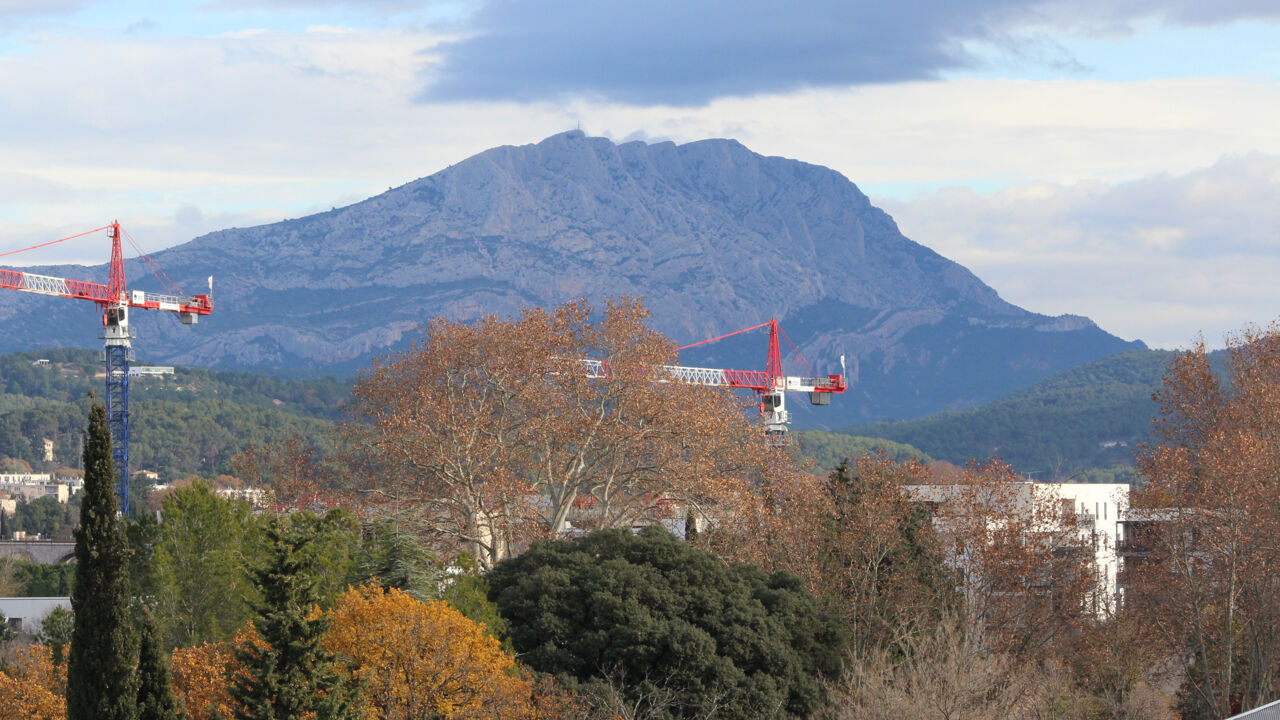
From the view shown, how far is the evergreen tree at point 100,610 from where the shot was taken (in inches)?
1189

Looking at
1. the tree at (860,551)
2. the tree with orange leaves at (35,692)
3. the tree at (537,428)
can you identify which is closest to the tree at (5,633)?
the tree at (537,428)

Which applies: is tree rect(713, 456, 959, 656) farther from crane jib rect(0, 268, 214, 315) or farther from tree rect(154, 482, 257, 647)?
crane jib rect(0, 268, 214, 315)

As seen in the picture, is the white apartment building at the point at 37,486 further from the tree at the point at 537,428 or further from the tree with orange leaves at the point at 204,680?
the tree with orange leaves at the point at 204,680

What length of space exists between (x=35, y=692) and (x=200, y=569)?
32.5ft

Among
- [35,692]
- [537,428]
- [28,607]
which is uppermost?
[537,428]

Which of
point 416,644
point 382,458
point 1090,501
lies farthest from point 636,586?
point 1090,501

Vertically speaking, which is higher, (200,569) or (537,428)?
(537,428)

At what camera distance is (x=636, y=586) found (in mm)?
39594

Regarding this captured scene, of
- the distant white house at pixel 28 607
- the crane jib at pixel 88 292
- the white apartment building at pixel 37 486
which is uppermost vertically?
the crane jib at pixel 88 292

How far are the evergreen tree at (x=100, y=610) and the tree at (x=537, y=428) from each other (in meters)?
17.6

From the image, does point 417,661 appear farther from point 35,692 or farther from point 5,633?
point 5,633

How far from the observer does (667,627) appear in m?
38.3

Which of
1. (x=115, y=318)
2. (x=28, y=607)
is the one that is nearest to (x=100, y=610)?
(x=28, y=607)

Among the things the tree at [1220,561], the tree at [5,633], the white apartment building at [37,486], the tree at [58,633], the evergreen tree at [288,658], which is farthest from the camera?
the white apartment building at [37,486]
